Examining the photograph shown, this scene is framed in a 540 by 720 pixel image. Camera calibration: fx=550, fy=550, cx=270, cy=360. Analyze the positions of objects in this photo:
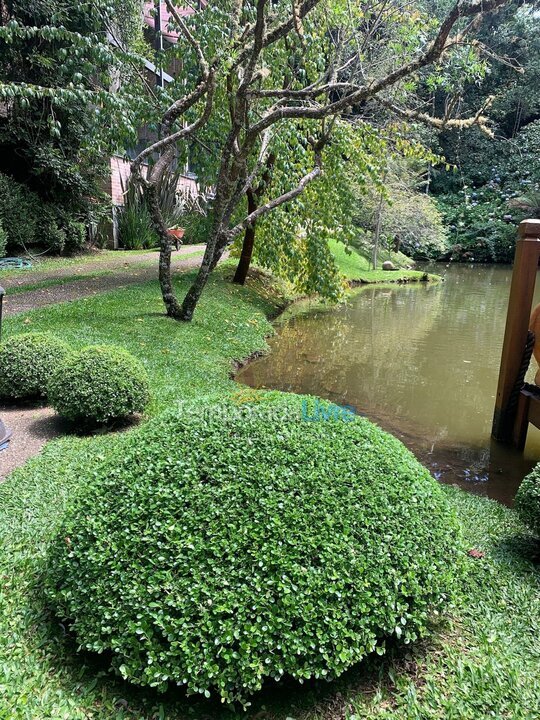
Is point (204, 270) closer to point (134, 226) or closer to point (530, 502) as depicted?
point (530, 502)

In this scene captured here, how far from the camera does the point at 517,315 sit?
214 inches

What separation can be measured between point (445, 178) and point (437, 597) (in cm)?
3625

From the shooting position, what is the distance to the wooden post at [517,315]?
5266mm

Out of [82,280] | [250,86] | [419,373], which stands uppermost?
[250,86]

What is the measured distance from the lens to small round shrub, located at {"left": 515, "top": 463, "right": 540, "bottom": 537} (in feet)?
10.8

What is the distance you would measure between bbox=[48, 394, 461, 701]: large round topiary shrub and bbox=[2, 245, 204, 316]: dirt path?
712cm

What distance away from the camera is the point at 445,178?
34.8 metres

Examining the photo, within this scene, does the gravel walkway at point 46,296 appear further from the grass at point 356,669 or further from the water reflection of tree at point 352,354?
the water reflection of tree at point 352,354

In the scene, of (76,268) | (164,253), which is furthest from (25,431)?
(76,268)

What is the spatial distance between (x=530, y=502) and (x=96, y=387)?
3449mm

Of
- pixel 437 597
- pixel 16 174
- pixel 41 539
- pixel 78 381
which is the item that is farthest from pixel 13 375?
pixel 16 174

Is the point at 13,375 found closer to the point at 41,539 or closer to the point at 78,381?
the point at 78,381

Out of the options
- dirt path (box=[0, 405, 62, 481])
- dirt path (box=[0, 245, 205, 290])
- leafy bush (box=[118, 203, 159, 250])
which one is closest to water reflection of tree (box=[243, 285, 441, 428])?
dirt path (box=[0, 405, 62, 481])

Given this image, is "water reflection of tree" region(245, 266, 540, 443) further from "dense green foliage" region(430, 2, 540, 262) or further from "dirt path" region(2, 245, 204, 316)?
"dense green foliage" region(430, 2, 540, 262)
